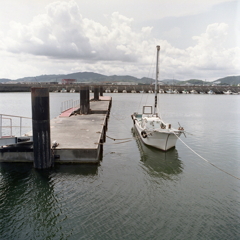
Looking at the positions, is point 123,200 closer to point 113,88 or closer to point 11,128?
point 11,128

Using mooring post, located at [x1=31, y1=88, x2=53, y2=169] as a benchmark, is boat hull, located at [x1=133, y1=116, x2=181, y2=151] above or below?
below

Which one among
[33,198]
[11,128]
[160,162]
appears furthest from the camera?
[160,162]

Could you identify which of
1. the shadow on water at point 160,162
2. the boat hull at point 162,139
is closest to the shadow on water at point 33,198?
the shadow on water at point 160,162

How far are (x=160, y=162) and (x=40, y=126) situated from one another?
8.94 m

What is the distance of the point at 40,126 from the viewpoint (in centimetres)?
1416

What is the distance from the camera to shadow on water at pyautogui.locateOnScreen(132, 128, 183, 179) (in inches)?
616

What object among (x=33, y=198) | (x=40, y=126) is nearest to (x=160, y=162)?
(x=40, y=126)

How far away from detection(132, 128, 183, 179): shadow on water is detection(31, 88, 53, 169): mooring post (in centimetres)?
666

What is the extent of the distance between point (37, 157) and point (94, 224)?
6.52 meters

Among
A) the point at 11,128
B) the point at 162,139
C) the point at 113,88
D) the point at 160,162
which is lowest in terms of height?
the point at 160,162

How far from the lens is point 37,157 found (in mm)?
14359

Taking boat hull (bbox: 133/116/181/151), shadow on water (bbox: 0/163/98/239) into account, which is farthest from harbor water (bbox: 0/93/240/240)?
boat hull (bbox: 133/116/181/151)

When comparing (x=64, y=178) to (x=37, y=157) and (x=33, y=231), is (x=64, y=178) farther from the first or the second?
(x=33, y=231)

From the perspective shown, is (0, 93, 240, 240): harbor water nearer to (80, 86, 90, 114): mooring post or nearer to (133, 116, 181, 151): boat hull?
(133, 116, 181, 151): boat hull
